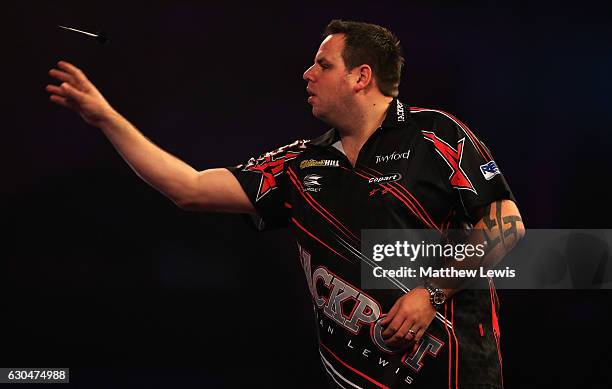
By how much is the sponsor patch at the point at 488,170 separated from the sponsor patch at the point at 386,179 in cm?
20

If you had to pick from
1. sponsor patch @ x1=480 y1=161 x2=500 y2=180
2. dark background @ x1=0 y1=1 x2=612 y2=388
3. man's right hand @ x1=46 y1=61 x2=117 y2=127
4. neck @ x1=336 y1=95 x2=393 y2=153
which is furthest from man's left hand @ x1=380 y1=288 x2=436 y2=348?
dark background @ x1=0 y1=1 x2=612 y2=388

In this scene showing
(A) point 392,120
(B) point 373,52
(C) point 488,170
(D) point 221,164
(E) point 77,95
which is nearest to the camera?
(E) point 77,95

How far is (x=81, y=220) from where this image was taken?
258 centimetres

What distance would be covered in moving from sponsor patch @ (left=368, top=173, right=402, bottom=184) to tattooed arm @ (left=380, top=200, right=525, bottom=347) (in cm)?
21

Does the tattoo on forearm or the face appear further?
the face

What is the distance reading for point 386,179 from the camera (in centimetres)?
179

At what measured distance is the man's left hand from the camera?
1.68m

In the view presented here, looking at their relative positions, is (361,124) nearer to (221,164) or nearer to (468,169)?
(468,169)

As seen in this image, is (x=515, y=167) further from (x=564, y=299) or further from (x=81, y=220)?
(x=81, y=220)

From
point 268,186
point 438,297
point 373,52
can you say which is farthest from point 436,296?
point 373,52

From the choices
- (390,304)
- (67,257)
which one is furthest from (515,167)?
(67,257)

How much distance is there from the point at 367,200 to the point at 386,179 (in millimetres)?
69

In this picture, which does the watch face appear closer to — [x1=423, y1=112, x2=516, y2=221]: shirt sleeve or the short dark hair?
[x1=423, y1=112, x2=516, y2=221]: shirt sleeve

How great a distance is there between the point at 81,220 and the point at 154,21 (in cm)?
77
